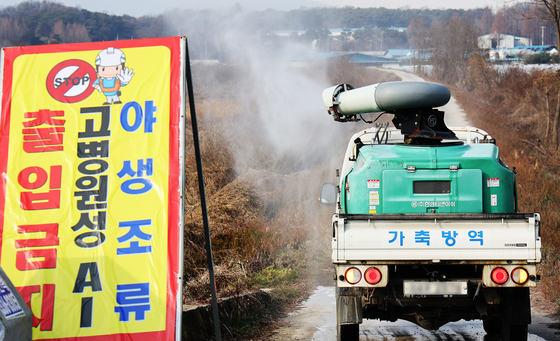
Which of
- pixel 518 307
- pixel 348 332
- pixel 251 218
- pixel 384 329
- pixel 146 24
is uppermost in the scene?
pixel 146 24

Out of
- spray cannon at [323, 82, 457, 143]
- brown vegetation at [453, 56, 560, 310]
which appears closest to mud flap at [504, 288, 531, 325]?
spray cannon at [323, 82, 457, 143]

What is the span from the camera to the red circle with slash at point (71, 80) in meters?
4.54

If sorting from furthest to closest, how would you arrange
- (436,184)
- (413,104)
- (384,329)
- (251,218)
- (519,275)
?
1. (251,218)
2. (384,329)
3. (413,104)
4. (436,184)
5. (519,275)

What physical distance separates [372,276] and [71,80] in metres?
3.17

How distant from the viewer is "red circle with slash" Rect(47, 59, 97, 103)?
4543 millimetres

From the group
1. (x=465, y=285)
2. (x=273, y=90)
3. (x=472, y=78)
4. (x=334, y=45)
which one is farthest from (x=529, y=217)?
(x=334, y=45)

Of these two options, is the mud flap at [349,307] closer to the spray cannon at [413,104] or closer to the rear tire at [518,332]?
the rear tire at [518,332]

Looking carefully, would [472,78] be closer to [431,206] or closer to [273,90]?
[273,90]

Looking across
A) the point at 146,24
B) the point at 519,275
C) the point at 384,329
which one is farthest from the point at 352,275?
the point at 146,24

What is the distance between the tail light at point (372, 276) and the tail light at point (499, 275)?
1007 mm

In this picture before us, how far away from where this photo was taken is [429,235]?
187 inches

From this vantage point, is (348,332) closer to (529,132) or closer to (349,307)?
(349,307)

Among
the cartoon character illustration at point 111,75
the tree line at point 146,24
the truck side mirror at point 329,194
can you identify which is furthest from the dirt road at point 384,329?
the tree line at point 146,24

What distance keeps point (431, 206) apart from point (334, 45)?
204 ft
